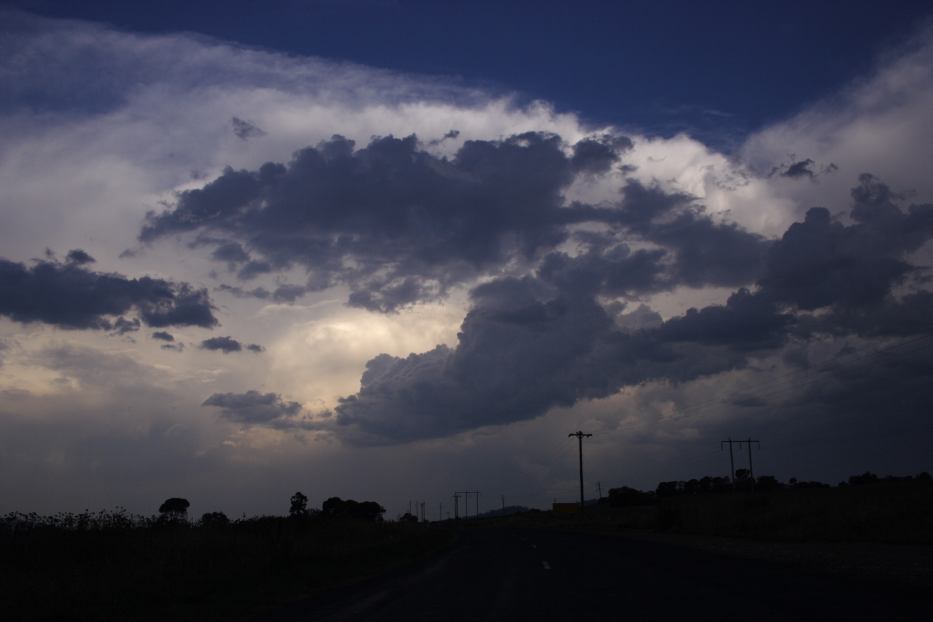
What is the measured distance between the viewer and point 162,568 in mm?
22172

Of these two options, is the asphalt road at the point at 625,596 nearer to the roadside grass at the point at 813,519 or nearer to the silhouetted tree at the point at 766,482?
the roadside grass at the point at 813,519

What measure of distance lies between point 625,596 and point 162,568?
1361 cm

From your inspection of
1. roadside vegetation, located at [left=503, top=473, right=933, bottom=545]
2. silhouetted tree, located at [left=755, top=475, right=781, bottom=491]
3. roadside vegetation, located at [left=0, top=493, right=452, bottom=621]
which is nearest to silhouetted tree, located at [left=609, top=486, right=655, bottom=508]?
silhouetted tree, located at [left=755, top=475, right=781, bottom=491]

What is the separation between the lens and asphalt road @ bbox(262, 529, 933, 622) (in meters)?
13.2

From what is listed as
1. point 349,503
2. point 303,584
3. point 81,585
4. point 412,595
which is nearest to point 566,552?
point 303,584

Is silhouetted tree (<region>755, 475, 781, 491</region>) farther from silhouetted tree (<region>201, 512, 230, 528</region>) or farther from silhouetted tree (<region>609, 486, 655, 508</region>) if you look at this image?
silhouetted tree (<region>201, 512, 230, 528</region>)

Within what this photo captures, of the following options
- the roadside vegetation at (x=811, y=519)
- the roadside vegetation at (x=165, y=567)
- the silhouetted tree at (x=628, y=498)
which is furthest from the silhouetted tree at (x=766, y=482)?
the roadside vegetation at (x=165, y=567)

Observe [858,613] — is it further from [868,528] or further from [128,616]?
[868,528]

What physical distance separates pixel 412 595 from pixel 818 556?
50.0ft

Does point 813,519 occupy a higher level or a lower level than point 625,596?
higher

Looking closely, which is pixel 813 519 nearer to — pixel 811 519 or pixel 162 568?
pixel 811 519

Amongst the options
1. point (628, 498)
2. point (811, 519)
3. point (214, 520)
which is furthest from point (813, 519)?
point (628, 498)

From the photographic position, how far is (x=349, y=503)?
130m

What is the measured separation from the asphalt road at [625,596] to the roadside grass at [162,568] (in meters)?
2.54
